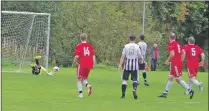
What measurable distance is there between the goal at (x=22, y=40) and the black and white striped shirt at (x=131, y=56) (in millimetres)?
12303

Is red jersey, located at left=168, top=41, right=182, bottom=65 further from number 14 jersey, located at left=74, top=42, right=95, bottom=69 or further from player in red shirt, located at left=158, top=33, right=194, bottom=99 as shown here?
number 14 jersey, located at left=74, top=42, right=95, bottom=69

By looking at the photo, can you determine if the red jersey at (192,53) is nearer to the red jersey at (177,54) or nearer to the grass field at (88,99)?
the grass field at (88,99)

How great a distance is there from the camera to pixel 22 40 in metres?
30.2

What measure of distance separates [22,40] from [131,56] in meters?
14.7

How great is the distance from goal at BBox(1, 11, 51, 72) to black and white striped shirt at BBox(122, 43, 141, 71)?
12303 mm

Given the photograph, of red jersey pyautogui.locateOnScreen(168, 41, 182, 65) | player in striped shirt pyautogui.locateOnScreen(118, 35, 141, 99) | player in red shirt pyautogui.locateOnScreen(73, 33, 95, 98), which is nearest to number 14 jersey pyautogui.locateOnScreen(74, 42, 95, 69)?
player in red shirt pyautogui.locateOnScreen(73, 33, 95, 98)

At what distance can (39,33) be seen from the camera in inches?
1226

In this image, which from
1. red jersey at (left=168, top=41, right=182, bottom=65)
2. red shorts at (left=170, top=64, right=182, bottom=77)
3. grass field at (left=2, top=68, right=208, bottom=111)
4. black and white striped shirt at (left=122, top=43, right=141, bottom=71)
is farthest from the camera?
red jersey at (left=168, top=41, right=182, bottom=65)

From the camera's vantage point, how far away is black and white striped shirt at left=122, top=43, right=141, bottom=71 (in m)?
16.4

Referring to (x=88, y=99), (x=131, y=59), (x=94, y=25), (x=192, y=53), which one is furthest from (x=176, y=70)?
(x=94, y=25)

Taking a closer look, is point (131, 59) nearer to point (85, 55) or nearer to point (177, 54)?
point (85, 55)

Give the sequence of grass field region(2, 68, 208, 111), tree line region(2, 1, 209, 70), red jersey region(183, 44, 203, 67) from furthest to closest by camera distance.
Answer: tree line region(2, 1, 209, 70)
red jersey region(183, 44, 203, 67)
grass field region(2, 68, 208, 111)

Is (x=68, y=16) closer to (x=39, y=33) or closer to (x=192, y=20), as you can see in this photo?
(x=39, y=33)

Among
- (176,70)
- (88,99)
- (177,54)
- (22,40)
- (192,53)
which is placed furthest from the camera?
(22,40)
